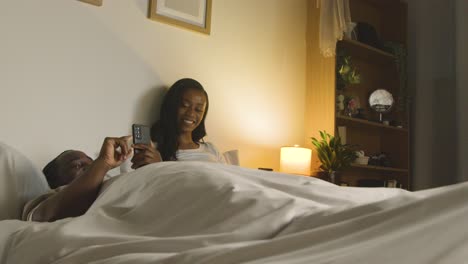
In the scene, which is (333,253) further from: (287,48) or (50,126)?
(287,48)

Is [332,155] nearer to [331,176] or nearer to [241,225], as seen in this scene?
[331,176]

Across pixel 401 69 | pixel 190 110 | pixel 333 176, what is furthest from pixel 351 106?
pixel 190 110

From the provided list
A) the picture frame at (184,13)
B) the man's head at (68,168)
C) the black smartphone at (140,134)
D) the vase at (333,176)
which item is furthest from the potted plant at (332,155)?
the man's head at (68,168)

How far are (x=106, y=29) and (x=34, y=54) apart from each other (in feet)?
1.11

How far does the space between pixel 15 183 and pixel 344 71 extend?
1.99 metres

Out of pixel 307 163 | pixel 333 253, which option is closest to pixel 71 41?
pixel 307 163

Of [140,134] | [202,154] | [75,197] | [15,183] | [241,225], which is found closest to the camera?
[241,225]

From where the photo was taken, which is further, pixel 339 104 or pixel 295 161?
pixel 339 104

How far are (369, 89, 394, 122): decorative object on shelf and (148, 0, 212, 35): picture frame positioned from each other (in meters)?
1.26

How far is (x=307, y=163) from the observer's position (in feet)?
8.25

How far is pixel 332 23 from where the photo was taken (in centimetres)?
257

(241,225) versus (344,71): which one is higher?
(344,71)

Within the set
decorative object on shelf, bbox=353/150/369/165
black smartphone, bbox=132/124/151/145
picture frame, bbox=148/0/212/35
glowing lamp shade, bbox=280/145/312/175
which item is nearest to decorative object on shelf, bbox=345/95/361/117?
decorative object on shelf, bbox=353/150/369/165

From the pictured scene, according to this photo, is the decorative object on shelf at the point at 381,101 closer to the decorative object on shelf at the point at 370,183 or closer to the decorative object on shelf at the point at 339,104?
the decorative object on shelf at the point at 339,104
